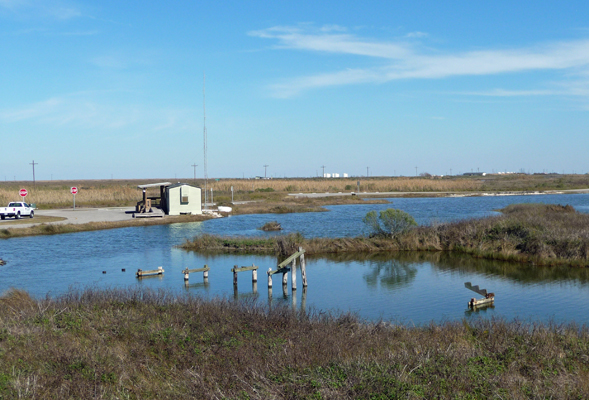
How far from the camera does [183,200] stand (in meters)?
57.1

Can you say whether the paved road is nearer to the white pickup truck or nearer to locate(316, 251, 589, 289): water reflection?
the white pickup truck

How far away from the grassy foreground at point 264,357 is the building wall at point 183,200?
141 ft

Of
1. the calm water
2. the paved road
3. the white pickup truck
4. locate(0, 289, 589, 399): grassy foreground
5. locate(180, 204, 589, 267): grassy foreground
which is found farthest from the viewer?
the white pickup truck

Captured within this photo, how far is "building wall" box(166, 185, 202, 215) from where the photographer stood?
5691 centimetres

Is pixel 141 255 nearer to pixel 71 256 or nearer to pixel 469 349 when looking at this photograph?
pixel 71 256

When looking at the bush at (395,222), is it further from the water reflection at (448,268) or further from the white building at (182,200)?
the white building at (182,200)

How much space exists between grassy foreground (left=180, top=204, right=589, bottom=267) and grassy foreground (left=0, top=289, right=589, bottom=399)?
16.2m

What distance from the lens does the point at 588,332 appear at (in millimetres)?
12578

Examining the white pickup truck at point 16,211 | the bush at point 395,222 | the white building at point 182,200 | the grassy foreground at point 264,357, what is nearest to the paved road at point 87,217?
the white pickup truck at point 16,211

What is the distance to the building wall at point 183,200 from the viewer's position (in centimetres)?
5691

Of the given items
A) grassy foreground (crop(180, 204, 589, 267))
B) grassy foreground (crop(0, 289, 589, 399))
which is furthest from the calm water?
grassy foreground (crop(0, 289, 589, 399))

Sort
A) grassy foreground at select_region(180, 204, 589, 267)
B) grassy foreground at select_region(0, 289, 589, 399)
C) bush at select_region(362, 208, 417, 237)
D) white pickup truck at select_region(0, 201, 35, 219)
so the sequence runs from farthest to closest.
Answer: white pickup truck at select_region(0, 201, 35, 219) → bush at select_region(362, 208, 417, 237) → grassy foreground at select_region(180, 204, 589, 267) → grassy foreground at select_region(0, 289, 589, 399)

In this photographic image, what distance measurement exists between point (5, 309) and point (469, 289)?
16908 millimetres

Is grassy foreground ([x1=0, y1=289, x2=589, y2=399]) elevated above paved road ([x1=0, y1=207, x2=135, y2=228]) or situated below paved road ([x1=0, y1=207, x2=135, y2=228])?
below
